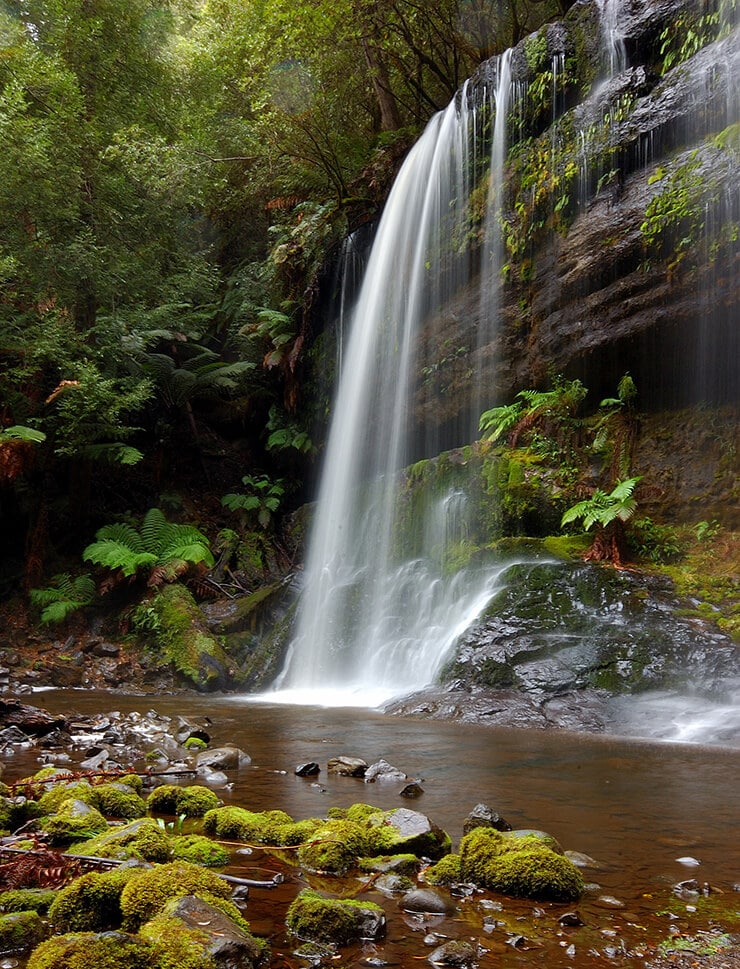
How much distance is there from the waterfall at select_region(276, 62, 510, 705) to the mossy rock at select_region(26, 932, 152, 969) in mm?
8100

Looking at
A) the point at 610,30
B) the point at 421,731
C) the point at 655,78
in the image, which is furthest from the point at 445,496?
the point at 610,30

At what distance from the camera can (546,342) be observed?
12039mm

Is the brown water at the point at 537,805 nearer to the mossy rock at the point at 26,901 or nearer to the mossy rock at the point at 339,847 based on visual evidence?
the mossy rock at the point at 339,847

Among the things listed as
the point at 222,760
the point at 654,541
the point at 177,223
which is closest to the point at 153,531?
the point at 177,223

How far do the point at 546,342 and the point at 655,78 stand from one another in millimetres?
4290

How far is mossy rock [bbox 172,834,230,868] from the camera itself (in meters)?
2.63

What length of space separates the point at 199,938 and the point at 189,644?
9847mm

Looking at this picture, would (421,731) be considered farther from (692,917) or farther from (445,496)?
(445,496)

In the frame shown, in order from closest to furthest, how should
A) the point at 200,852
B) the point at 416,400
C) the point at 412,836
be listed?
1. the point at 200,852
2. the point at 412,836
3. the point at 416,400

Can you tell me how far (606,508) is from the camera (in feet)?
30.3

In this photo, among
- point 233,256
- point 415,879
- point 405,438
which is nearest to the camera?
point 415,879

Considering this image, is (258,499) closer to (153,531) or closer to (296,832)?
(153,531)

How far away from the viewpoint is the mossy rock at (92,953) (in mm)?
1636

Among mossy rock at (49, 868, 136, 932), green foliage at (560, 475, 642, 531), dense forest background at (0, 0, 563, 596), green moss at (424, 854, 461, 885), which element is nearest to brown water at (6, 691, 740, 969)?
green moss at (424, 854, 461, 885)
